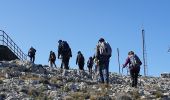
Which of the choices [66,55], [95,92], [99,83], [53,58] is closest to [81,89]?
[95,92]

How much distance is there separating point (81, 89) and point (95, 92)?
3.16ft

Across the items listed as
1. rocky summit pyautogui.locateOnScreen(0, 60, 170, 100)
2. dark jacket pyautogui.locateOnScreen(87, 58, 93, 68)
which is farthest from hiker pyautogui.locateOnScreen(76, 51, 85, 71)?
rocky summit pyautogui.locateOnScreen(0, 60, 170, 100)

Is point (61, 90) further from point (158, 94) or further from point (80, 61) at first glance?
point (80, 61)

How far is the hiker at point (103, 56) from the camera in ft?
87.4

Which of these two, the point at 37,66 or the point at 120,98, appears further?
the point at 37,66

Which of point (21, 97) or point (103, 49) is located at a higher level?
point (103, 49)

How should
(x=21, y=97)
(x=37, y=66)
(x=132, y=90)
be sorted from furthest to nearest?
(x=37, y=66), (x=132, y=90), (x=21, y=97)

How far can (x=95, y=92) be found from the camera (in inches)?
927

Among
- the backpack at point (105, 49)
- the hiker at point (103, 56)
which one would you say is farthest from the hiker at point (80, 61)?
the backpack at point (105, 49)

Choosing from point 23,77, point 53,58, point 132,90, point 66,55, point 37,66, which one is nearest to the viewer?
point 132,90

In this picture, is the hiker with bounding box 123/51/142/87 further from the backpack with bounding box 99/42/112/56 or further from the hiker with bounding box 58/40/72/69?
the hiker with bounding box 58/40/72/69

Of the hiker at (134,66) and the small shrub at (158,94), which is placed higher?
the hiker at (134,66)

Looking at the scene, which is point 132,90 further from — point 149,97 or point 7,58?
point 7,58

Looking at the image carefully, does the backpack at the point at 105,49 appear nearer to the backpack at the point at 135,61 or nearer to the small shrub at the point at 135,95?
the backpack at the point at 135,61
